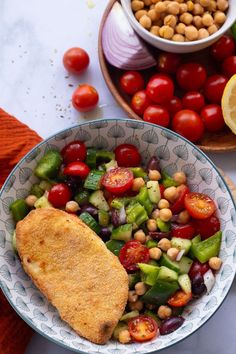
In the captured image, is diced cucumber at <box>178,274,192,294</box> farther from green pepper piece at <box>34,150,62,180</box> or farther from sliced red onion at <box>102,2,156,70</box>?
sliced red onion at <box>102,2,156,70</box>

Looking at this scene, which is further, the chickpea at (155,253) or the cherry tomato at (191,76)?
the cherry tomato at (191,76)

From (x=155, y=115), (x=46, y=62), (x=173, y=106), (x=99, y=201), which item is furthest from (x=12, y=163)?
(x=173, y=106)

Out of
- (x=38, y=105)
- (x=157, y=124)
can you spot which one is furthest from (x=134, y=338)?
(x=38, y=105)

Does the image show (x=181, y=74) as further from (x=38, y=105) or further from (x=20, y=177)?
(x=20, y=177)

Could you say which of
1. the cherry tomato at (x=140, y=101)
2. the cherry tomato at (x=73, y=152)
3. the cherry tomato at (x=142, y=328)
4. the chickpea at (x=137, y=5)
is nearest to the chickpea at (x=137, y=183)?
the cherry tomato at (x=73, y=152)

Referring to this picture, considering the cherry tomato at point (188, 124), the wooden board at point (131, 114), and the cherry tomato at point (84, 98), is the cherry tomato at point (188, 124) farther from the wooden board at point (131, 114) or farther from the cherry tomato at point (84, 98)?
the cherry tomato at point (84, 98)

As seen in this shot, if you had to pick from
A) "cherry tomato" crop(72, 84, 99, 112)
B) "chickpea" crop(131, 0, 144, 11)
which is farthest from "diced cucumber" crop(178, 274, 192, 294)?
"chickpea" crop(131, 0, 144, 11)

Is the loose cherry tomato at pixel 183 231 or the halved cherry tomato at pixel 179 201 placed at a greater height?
the halved cherry tomato at pixel 179 201

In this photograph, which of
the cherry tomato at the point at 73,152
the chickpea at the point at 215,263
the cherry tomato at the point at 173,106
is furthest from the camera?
the cherry tomato at the point at 173,106
